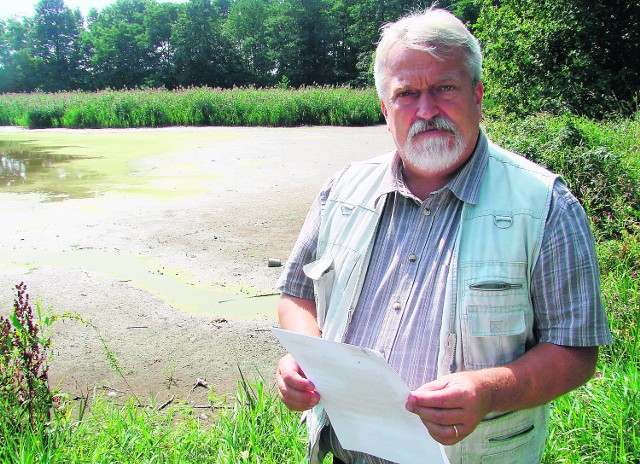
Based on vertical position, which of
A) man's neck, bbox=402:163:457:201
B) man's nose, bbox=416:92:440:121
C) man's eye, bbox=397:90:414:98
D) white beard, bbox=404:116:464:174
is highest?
man's eye, bbox=397:90:414:98

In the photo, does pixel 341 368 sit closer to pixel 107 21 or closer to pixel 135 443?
pixel 135 443

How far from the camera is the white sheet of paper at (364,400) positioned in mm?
1487

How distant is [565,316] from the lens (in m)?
1.61

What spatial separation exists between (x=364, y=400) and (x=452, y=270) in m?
0.45

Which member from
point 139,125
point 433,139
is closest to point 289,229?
point 433,139

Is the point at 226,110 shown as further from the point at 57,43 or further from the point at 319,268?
the point at 57,43

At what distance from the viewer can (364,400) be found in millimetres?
1601

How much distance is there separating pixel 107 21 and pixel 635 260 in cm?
8451

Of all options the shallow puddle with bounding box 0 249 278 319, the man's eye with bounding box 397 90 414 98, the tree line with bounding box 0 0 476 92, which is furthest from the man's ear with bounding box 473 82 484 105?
the tree line with bounding box 0 0 476 92

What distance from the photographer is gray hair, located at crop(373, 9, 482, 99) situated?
71.6 inches

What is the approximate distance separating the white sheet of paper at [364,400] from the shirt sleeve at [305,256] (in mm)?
487

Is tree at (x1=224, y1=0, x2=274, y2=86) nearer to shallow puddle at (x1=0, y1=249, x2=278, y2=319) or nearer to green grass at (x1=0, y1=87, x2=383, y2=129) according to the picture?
green grass at (x1=0, y1=87, x2=383, y2=129)

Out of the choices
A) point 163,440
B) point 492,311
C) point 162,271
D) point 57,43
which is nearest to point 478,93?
point 492,311

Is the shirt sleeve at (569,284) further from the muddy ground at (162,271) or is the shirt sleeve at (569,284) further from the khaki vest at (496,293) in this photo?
the muddy ground at (162,271)
